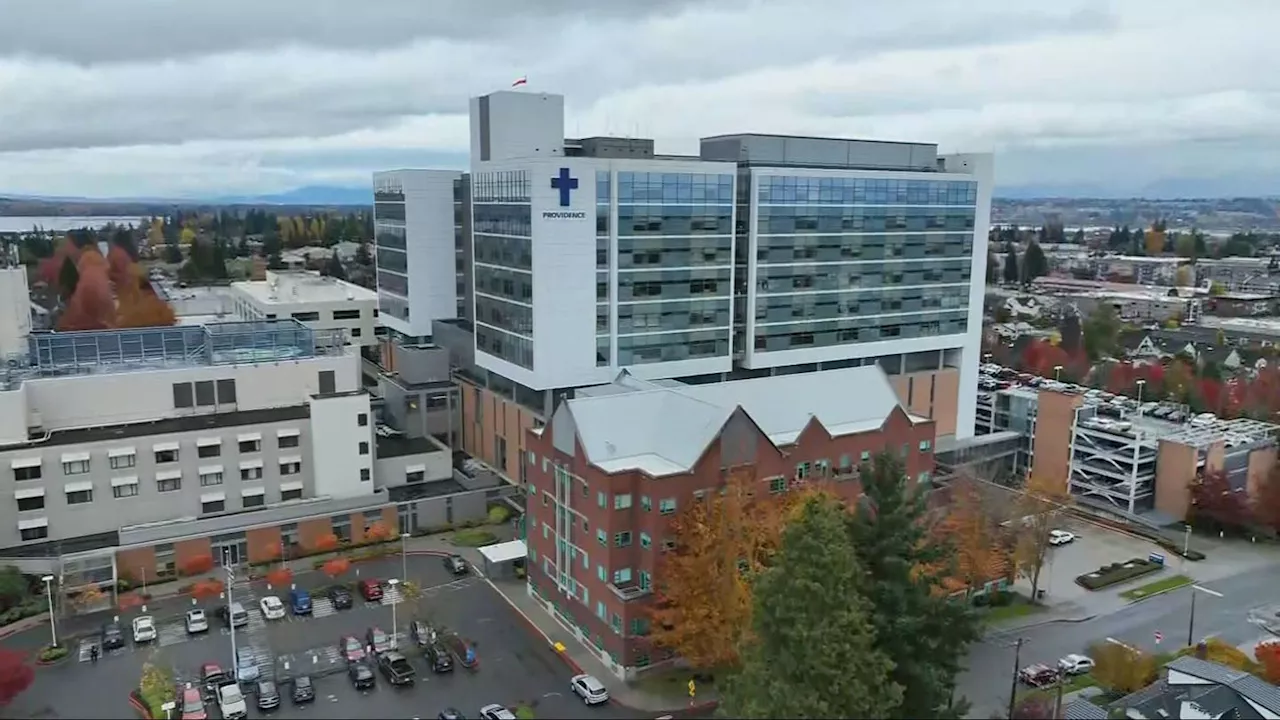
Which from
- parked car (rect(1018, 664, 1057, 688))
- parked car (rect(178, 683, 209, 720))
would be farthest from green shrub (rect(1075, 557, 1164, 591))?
parked car (rect(178, 683, 209, 720))

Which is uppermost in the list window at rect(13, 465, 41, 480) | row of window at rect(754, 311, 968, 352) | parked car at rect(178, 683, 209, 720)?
row of window at rect(754, 311, 968, 352)

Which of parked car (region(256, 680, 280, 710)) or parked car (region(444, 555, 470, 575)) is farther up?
parked car (region(256, 680, 280, 710))

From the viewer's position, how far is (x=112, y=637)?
1384 inches

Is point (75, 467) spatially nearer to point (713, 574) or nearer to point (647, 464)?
point (647, 464)

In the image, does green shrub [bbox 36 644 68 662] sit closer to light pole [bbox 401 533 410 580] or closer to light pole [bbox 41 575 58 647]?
light pole [bbox 41 575 58 647]

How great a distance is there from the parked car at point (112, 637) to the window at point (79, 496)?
8.20 meters

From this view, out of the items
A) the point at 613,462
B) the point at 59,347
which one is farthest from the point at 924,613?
the point at 59,347

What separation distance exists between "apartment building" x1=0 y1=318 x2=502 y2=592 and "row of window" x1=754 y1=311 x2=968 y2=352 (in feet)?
62.8

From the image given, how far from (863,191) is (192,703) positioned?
4451 centimetres

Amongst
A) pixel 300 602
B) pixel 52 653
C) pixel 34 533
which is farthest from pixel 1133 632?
pixel 34 533

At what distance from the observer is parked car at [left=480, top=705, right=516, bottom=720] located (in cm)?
2991

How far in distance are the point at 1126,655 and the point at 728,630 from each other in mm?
13985

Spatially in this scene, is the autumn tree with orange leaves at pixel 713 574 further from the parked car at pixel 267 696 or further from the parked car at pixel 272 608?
the parked car at pixel 272 608

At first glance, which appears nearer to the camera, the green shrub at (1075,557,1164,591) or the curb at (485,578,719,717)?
the curb at (485,578,719,717)
